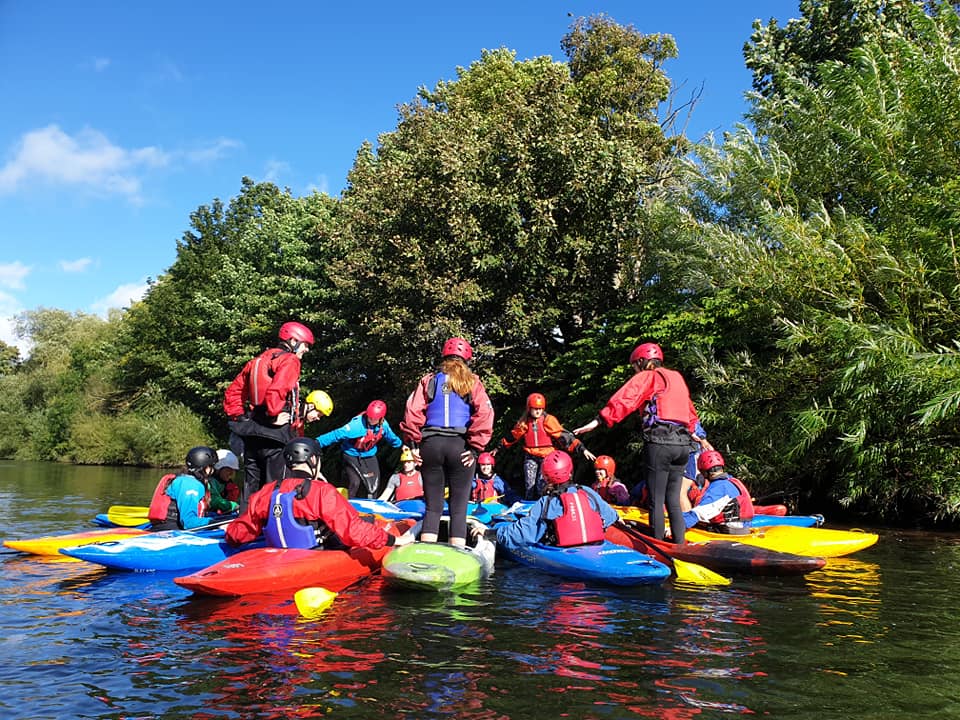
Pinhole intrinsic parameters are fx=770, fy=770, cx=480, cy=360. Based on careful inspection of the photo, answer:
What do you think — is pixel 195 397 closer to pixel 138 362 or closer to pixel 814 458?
pixel 138 362

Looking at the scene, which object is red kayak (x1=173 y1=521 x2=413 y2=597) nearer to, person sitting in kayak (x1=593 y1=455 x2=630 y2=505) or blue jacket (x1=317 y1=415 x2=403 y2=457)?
blue jacket (x1=317 y1=415 x2=403 y2=457)

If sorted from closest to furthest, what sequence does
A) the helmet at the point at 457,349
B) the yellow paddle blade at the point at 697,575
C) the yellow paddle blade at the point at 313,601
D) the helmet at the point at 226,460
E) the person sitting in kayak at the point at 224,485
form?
the yellow paddle blade at the point at 313,601 < the yellow paddle blade at the point at 697,575 < the helmet at the point at 457,349 < the person sitting in kayak at the point at 224,485 < the helmet at the point at 226,460

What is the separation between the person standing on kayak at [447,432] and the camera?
24.1 ft

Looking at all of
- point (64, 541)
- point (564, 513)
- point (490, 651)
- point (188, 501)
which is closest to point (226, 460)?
point (188, 501)

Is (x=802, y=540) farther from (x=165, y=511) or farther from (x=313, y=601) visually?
(x=165, y=511)

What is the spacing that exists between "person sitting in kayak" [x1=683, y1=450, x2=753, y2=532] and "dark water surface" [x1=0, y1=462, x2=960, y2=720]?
149 centimetres

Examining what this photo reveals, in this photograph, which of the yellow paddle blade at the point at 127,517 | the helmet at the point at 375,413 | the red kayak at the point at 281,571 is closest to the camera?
the red kayak at the point at 281,571

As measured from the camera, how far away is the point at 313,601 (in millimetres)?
6070

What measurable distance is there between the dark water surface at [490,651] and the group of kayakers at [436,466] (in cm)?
67

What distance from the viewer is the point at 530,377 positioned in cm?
2186

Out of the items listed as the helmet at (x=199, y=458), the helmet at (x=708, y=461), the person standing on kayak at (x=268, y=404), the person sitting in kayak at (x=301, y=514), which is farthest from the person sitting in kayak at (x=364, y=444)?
the helmet at (x=708, y=461)

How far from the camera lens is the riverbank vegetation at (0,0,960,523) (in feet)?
38.0

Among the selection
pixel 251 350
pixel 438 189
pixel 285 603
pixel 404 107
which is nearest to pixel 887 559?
pixel 285 603

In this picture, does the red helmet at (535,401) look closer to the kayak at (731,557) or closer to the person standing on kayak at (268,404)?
the kayak at (731,557)
